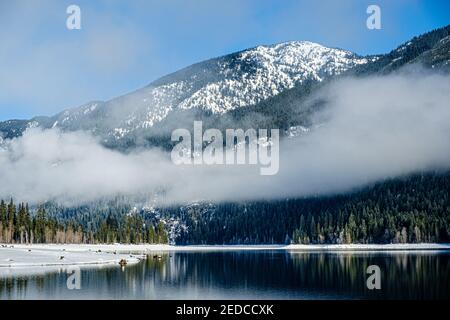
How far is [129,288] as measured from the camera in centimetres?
6094
